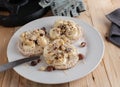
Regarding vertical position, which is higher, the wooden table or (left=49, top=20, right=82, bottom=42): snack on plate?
(left=49, top=20, right=82, bottom=42): snack on plate

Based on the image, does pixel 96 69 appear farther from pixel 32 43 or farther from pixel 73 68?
pixel 32 43

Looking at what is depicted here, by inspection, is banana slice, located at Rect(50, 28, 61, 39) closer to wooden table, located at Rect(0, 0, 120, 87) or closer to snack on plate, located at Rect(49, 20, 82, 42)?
snack on plate, located at Rect(49, 20, 82, 42)

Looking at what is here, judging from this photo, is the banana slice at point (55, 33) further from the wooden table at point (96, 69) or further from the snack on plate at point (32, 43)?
the wooden table at point (96, 69)

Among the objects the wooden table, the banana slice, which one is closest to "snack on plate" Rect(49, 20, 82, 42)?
the banana slice

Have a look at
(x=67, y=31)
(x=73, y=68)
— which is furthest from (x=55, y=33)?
(x=73, y=68)

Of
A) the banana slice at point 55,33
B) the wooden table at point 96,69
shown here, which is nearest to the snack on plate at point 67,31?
the banana slice at point 55,33
